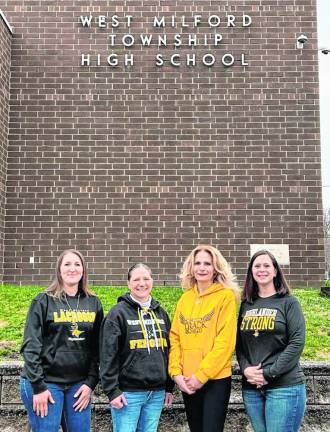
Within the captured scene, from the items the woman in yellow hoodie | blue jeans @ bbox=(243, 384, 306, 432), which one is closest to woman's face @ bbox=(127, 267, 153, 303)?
the woman in yellow hoodie

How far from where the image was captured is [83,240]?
1234 cm

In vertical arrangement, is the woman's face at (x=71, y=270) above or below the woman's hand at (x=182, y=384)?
above

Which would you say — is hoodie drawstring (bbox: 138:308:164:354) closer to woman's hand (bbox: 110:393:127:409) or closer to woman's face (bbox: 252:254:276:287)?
woman's hand (bbox: 110:393:127:409)

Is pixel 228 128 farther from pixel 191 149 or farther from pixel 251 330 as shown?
pixel 251 330

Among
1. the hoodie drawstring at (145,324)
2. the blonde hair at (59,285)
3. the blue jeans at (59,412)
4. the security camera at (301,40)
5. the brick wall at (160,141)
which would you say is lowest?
the blue jeans at (59,412)

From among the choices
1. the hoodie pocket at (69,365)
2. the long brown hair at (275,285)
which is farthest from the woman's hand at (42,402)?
the long brown hair at (275,285)

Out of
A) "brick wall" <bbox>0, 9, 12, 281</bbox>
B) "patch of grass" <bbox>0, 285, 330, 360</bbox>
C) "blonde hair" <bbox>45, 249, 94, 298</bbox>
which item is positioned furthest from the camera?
"brick wall" <bbox>0, 9, 12, 281</bbox>

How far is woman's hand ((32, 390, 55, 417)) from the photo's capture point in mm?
3521

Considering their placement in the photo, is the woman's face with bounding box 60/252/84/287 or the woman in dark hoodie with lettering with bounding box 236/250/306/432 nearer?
the woman in dark hoodie with lettering with bounding box 236/250/306/432

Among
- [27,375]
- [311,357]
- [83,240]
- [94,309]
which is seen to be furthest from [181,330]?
[83,240]

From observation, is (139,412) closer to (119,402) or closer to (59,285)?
(119,402)

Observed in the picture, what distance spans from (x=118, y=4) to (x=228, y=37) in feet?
9.27

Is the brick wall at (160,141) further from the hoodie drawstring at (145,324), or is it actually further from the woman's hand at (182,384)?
the woman's hand at (182,384)

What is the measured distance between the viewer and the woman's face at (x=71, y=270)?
3.88m
